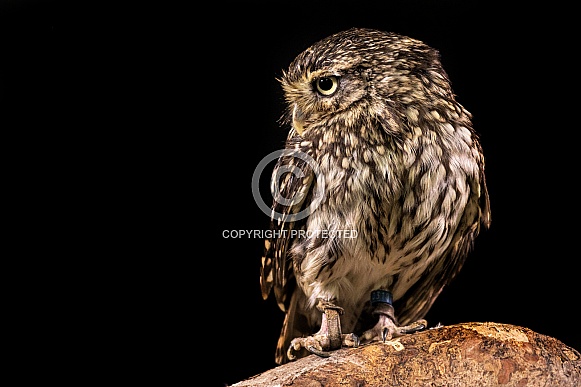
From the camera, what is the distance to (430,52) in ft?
7.51

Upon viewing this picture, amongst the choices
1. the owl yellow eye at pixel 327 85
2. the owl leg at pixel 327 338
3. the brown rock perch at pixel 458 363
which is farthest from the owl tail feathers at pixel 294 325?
the owl yellow eye at pixel 327 85

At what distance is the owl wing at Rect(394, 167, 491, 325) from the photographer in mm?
2391

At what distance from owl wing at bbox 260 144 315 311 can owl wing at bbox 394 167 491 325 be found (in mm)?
432

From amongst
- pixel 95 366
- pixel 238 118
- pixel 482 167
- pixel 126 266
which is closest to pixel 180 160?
pixel 238 118

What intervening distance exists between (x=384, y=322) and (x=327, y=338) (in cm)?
29

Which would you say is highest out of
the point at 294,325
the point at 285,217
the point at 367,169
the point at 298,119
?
the point at 298,119

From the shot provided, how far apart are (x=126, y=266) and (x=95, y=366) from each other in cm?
38

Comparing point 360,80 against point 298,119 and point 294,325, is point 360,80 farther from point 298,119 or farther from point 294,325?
point 294,325

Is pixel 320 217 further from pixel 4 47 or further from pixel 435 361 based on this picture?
pixel 4 47

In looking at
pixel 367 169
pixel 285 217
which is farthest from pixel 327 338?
pixel 367 169

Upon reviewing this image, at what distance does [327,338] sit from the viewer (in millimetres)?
2242

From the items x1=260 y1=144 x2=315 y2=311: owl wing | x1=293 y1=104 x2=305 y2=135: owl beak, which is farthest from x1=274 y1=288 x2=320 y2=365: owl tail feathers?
x1=293 y1=104 x2=305 y2=135: owl beak

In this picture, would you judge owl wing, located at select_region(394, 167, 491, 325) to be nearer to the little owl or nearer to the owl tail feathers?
the little owl

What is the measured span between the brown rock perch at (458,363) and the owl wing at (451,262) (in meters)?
0.42
